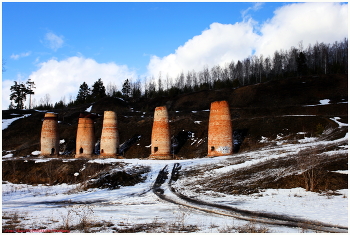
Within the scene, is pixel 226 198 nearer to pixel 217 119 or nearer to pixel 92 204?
pixel 92 204

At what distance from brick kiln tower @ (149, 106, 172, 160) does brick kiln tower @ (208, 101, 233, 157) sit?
4390mm

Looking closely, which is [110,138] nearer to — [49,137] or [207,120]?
[49,137]

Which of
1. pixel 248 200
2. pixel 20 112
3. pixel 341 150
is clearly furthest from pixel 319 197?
pixel 20 112

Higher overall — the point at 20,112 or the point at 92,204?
the point at 20,112

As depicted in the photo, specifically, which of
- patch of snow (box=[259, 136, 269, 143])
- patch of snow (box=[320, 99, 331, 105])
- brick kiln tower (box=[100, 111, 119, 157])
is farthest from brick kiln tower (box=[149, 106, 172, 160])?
patch of snow (box=[320, 99, 331, 105])

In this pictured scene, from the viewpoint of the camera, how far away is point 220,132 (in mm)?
27453

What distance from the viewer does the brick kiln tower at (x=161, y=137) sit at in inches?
1150

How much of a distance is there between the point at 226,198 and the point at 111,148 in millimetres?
19413

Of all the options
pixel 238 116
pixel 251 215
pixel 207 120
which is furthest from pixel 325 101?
pixel 251 215

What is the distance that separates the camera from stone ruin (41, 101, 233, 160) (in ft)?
90.3

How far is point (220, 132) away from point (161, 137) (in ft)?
19.5

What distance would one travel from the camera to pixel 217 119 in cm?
2773

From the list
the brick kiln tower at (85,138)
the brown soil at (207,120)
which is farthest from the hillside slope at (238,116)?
the brick kiln tower at (85,138)

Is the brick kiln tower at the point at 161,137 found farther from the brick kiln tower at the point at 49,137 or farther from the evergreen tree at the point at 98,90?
the evergreen tree at the point at 98,90
